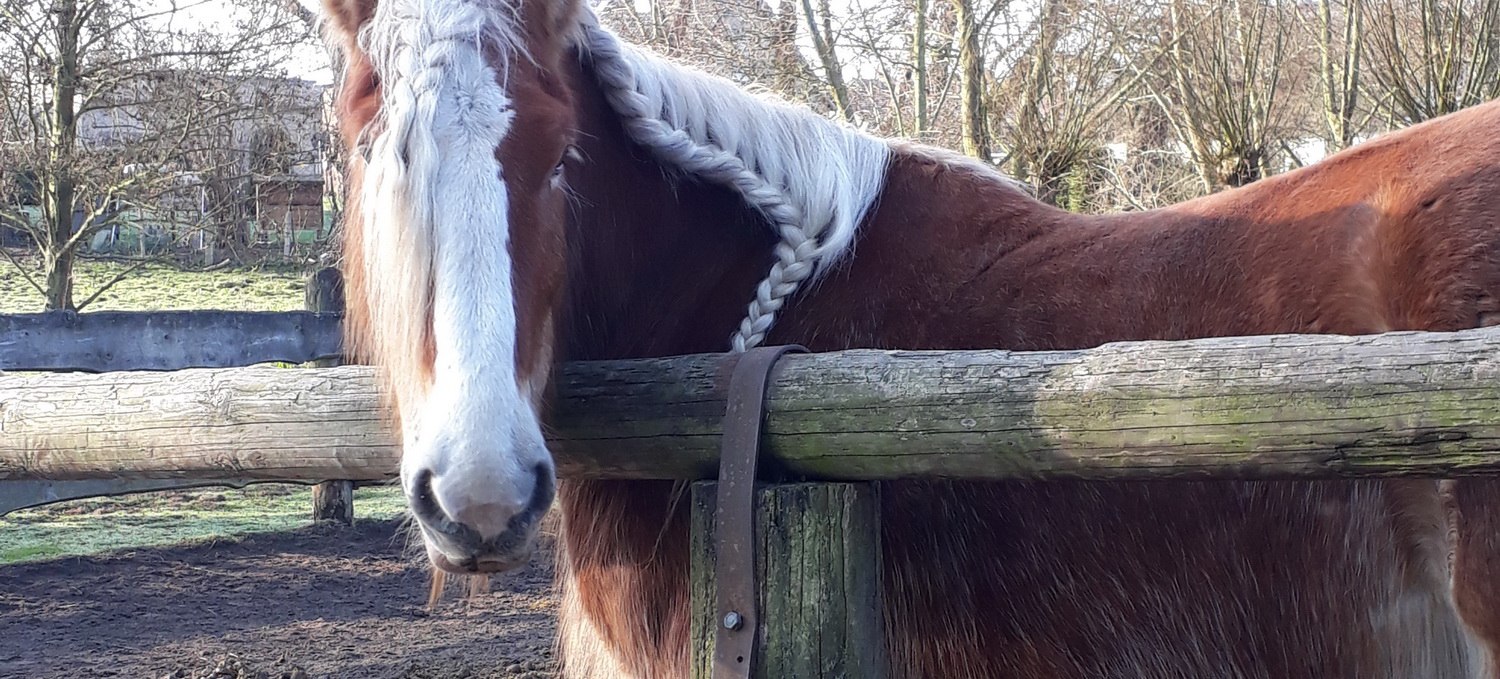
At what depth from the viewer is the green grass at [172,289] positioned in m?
13.9

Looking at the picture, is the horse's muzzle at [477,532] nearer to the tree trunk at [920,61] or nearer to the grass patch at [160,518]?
the grass patch at [160,518]

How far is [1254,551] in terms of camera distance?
2.12 m

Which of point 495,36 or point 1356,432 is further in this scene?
point 495,36

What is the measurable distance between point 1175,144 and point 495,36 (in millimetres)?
11322

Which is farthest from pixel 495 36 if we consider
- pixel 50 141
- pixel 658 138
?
pixel 50 141

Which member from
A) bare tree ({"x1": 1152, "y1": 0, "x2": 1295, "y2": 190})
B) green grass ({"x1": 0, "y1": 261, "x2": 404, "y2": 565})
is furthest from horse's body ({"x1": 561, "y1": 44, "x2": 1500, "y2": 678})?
bare tree ({"x1": 1152, "y1": 0, "x2": 1295, "y2": 190})

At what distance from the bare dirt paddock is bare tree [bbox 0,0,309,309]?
4.30 meters

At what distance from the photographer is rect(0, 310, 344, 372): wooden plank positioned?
20.3 feet

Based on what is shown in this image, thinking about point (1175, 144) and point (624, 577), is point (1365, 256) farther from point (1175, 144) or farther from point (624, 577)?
point (1175, 144)

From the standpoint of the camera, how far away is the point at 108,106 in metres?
9.83

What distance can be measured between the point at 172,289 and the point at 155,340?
9.72 m

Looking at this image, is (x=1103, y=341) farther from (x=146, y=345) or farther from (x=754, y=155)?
(x=146, y=345)

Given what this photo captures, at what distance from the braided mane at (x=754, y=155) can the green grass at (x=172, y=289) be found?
1212 cm

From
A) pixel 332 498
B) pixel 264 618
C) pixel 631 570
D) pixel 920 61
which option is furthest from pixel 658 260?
pixel 920 61
